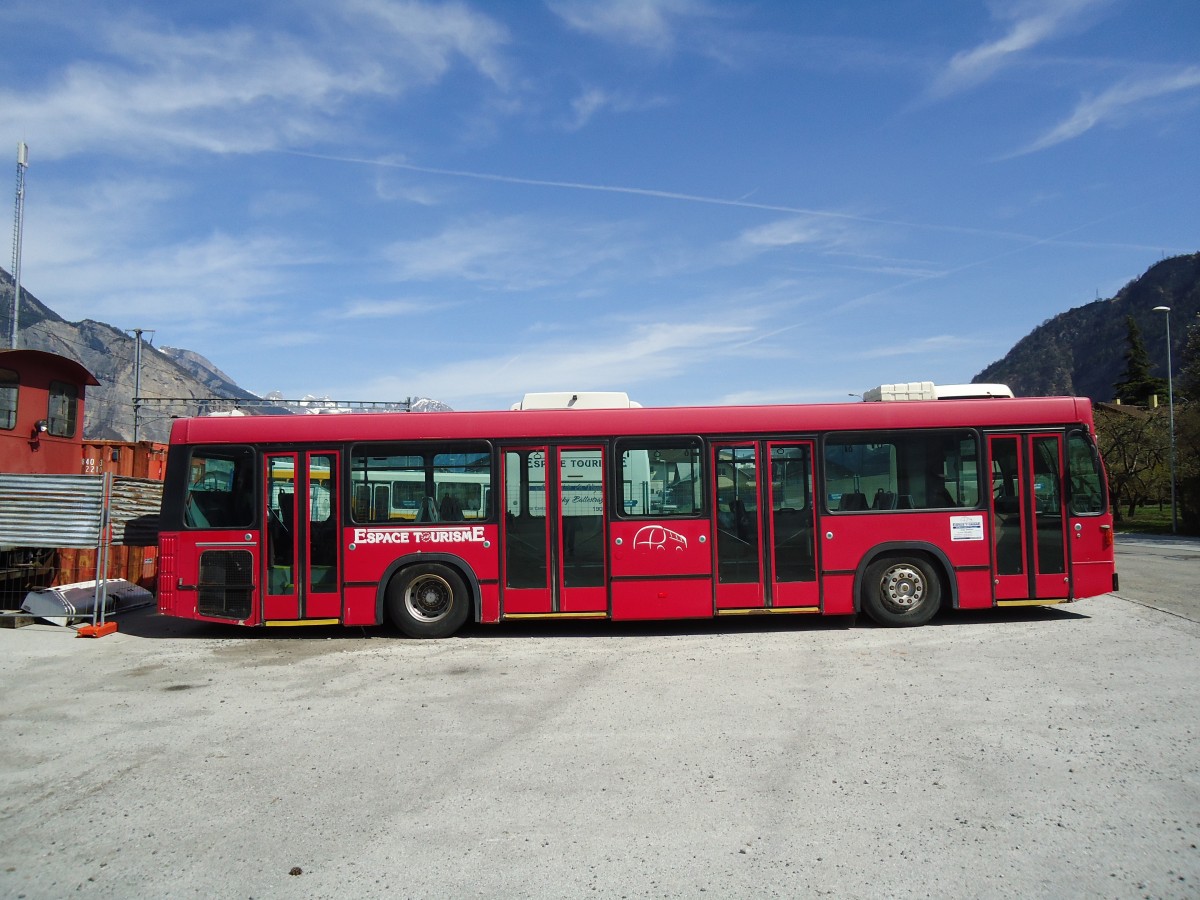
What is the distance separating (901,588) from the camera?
1080cm

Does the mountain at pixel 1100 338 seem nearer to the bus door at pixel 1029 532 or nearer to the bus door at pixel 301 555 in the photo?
the bus door at pixel 1029 532

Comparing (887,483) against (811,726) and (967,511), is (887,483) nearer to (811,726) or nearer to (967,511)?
(967,511)

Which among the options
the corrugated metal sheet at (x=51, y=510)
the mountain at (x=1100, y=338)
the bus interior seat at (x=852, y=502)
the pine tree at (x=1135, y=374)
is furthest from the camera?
the mountain at (x=1100, y=338)

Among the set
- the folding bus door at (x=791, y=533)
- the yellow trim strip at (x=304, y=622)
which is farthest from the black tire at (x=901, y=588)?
the yellow trim strip at (x=304, y=622)

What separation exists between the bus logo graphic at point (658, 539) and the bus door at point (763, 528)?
0.48 metres

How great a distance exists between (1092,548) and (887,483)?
9.03 feet

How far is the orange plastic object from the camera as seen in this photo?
11.2 meters

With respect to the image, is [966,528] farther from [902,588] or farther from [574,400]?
[574,400]

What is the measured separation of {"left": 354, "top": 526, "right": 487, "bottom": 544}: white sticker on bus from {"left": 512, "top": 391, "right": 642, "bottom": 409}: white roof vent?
2.07m

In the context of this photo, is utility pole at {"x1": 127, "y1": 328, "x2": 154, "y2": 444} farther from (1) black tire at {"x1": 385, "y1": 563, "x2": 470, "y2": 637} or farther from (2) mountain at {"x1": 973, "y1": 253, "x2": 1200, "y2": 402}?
(2) mountain at {"x1": 973, "y1": 253, "x2": 1200, "y2": 402}

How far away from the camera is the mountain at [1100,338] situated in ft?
459

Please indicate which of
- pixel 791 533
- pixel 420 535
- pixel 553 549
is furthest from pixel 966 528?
pixel 420 535

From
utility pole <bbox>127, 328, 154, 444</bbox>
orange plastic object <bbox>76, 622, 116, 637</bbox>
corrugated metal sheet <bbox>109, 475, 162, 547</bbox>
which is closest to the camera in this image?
orange plastic object <bbox>76, 622, 116, 637</bbox>

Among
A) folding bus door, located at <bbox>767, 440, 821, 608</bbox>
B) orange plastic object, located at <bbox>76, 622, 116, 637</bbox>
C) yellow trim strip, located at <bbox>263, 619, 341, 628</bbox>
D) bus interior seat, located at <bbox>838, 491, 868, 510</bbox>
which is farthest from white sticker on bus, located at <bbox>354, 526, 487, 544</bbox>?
bus interior seat, located at <bbox>838, 491, 868, 510</bbox>
